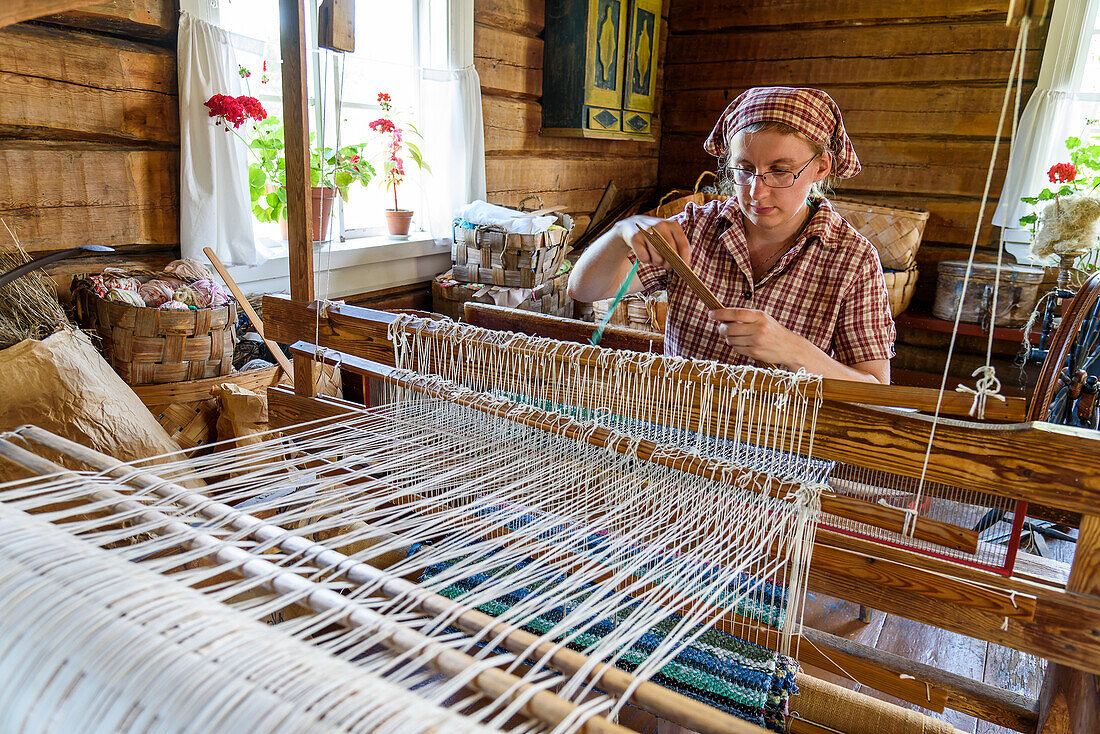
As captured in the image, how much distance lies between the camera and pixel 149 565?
0.76 meters

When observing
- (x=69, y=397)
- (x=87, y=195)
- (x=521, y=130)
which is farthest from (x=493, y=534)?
(x=521, y=130)

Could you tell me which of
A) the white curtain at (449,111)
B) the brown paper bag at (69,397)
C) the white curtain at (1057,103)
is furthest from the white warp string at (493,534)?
the white curtain at (1057,103)

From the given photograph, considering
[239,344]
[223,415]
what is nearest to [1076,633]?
[223,415]

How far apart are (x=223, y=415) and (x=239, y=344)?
0.45 m

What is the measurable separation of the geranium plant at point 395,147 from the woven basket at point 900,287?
8.76 ft

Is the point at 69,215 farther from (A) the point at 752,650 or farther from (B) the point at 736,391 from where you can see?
(A) the point at 752,650

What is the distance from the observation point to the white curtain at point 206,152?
2314mm

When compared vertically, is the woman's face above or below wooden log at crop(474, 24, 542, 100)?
below

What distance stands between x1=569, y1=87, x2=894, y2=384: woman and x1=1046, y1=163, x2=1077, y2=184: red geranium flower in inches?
115

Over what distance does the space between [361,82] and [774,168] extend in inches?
86.0

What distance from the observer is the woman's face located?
1.59 m

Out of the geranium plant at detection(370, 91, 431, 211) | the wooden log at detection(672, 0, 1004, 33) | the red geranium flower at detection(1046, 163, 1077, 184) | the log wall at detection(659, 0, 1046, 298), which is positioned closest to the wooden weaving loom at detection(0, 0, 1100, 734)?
the geranium plant at detection(370, 91, 431, 211)

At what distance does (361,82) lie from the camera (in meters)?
3.16

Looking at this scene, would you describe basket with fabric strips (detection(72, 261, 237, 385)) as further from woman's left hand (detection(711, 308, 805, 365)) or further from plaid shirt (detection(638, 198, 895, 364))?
woman's left hand (detection(711, 308, 805, 365))
